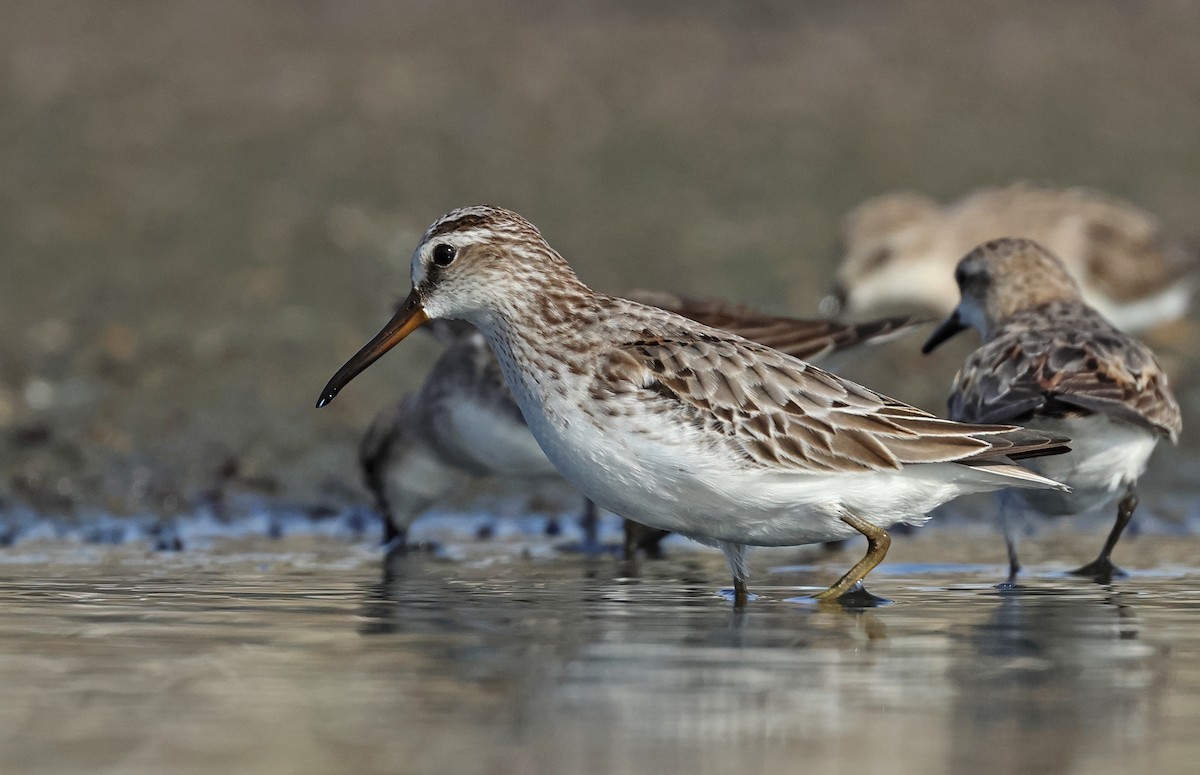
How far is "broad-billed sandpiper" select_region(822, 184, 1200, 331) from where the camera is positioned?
661 inches

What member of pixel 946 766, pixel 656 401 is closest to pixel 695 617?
pixel 656 401

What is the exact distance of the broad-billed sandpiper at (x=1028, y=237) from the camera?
16.8 m

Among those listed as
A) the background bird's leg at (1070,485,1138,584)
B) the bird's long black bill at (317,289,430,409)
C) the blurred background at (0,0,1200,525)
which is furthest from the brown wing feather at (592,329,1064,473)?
the blurred background at (0,0,1200,525)

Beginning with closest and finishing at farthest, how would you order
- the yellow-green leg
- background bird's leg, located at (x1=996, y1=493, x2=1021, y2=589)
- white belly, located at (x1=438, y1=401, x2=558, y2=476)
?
1. the yellow-green leg
2. background bird's leg, located at (x1=996, y1=493, x2=1021, y2=589)
3. white belly, located at (x1=438, y1=401, x2=558, y2=476)

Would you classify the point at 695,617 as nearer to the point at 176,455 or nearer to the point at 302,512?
the point at 302,512

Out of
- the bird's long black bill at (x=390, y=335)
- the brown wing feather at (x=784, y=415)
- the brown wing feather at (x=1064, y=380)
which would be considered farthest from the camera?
the brown wing feather at (x=1064, y=380)

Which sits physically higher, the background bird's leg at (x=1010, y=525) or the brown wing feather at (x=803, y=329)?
the brown wing feather at (x=803, y=329)

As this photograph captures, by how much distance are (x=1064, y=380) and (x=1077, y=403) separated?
1.18 feet

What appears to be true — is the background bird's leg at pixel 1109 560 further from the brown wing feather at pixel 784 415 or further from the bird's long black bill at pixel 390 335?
the bird's long black bill at pixel 390 335

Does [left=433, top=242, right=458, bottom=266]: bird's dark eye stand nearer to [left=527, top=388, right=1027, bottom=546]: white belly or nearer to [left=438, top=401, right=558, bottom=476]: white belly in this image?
[left=527, top=388, right=1027, bottom=546]: white belly

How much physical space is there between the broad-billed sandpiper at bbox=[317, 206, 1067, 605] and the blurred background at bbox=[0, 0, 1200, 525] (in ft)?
16.1

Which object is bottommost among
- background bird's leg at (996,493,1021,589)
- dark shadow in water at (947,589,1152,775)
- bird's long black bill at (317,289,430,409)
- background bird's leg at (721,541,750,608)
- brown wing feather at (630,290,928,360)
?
dark shadow in water at (947,589,1152,775)

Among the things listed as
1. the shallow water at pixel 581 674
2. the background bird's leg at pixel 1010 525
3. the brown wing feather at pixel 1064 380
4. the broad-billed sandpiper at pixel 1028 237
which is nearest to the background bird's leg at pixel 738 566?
the shallow water at pixel 581 674

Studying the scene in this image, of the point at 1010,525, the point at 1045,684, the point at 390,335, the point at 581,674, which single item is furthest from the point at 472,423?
the point at 1045,684
